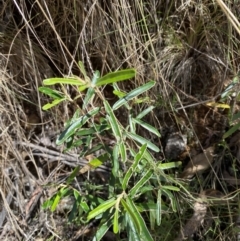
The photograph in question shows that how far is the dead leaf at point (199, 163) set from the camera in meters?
1.61

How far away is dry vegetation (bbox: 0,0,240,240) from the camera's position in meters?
1.46

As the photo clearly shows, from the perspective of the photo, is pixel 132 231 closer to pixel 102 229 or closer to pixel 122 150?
pixel 102 229

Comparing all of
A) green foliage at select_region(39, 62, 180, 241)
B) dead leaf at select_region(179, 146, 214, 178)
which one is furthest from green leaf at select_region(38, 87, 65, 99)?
dead leaf at select_region(179, 146, 214, 178)

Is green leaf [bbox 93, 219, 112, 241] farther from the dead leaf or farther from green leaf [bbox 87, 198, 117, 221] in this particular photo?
the dead leaf

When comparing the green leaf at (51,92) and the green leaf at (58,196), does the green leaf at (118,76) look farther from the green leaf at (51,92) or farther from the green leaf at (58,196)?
the green leaf at (58,196)

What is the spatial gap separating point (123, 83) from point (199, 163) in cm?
38

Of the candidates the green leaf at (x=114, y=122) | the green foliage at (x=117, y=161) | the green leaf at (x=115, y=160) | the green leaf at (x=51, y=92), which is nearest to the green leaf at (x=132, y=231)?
the green foliage at (x=117, y=161)

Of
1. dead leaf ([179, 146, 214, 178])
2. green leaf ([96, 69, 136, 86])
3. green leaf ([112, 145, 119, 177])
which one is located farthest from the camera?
dead leaf ([179, 146, 214, 178])

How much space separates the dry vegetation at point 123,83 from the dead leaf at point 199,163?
20mm

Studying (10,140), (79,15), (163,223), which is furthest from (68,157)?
(79,15)

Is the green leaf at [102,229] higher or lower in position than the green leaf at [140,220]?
lower

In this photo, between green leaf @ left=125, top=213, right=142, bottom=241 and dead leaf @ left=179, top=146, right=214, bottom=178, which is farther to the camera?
dead leaf @ left=179, top=146, right=214, bottom=178

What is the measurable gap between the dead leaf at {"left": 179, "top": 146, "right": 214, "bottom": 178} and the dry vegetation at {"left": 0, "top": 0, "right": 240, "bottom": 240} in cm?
2

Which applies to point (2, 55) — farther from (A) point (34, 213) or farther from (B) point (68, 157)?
(A) point (34, 213)
